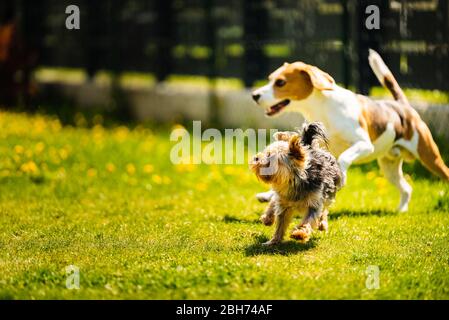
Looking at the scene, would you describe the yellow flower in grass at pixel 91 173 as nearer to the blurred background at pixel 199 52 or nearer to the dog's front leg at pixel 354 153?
the blurred background at pixel 199 52

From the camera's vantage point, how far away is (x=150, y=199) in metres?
9.01

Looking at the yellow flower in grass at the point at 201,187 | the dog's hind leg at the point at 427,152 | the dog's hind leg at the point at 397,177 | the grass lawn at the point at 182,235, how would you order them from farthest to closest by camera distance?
the yellow flower in grass at the point at 201,187, the dog's hind leg at the point at 397,177, the dog's hind leg at the point at 427,152, the grass lawn at the point at 182,235

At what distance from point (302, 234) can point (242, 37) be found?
7.76m

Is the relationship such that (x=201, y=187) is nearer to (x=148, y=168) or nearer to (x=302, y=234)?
(x=148, y=168)

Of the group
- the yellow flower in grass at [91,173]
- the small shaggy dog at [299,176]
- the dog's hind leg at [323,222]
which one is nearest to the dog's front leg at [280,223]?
the small shaggy dog at [299,176]

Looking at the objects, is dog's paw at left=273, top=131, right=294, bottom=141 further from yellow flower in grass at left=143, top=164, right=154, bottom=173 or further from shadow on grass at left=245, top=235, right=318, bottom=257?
yellow flower in grass at left=143, top=164, right=154, bottom=173

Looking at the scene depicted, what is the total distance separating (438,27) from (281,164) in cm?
512

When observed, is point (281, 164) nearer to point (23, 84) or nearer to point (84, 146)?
point (84, 146)

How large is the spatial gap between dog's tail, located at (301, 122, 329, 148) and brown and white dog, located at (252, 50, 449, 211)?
79 cm

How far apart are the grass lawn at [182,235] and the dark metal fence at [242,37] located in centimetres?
202

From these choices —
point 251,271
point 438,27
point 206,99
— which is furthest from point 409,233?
point 206,99

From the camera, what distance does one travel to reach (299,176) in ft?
20.9

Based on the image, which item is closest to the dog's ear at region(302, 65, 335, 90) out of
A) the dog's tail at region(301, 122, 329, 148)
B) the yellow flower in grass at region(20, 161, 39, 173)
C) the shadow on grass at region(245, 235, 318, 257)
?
the dog's tail at region(301, 122, 329, 148)

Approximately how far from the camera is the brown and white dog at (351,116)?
299 inches
